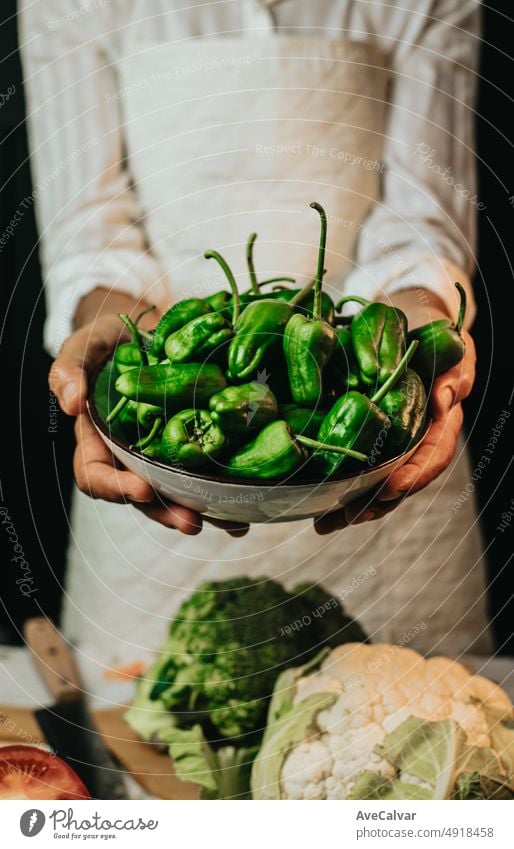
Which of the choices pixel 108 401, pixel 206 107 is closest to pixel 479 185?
pixel 206 107

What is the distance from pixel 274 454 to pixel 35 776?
11.3 inches

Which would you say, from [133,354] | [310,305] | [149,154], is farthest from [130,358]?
[149,154]

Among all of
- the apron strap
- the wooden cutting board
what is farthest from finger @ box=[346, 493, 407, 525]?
the apron strap

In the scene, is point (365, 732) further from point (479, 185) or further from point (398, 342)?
point (479, 185)

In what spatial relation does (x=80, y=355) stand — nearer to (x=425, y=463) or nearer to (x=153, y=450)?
(x=153, y=450)

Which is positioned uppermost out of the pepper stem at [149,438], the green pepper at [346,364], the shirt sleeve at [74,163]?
the shirt sleeve at [74,163]

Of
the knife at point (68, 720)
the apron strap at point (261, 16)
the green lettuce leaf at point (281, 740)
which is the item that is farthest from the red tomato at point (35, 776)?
the apron strap at point (261, 16)

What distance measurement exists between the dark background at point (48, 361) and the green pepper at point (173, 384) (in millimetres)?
154

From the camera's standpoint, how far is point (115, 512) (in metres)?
0.64

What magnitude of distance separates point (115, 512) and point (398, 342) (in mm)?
299

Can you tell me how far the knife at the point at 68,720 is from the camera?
1.70 ft

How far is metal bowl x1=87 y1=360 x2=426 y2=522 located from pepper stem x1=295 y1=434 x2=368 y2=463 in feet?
0.04

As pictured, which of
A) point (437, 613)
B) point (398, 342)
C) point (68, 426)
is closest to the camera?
point (398, 342)

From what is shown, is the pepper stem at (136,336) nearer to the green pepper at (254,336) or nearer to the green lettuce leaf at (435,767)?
the green pepper at (254,336)
